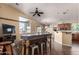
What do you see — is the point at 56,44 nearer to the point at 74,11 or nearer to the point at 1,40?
the point at 74,11

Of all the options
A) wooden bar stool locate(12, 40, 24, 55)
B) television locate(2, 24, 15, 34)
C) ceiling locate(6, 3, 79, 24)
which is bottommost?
wooden bar stool locate(12, 40, 24, 55)

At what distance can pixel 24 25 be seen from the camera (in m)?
2.18

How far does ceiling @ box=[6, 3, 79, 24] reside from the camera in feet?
7.02

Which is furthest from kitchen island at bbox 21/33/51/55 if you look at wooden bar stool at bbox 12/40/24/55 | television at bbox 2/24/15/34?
television at bbox 2/24/15/34

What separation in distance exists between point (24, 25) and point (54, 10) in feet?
1.87

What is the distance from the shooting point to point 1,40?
214cm

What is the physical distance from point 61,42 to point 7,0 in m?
1.17

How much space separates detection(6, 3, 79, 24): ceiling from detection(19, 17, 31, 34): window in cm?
13

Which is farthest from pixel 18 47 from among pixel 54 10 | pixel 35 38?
pixel 54 10

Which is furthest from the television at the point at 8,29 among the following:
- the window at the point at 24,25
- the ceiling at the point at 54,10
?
the ceiling at the point at 54,10

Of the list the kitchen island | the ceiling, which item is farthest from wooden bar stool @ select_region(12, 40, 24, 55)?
the ceiling

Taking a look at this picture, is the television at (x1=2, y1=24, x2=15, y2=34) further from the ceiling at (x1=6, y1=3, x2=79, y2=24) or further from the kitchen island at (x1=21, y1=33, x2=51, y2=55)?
the ceiling at (x1=6, y1=3, x2=79, y2=24)

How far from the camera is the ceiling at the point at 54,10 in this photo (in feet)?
7.02

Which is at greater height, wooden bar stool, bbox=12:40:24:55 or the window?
the window
